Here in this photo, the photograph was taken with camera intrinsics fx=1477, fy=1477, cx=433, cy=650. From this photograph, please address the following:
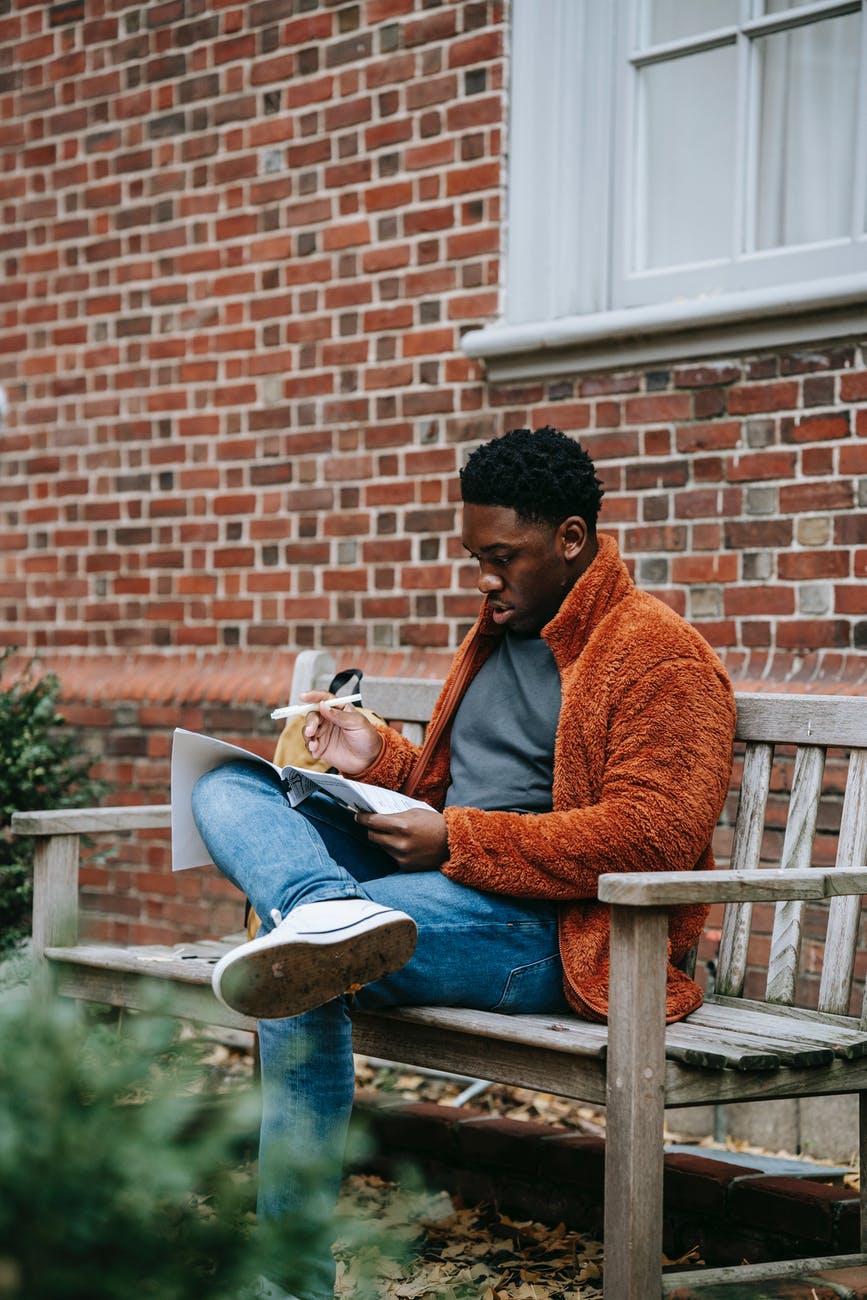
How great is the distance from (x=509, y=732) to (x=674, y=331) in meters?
1.49

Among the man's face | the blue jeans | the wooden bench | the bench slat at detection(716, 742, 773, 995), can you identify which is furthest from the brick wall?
the blue jeans

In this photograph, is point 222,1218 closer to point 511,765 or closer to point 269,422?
point 511,765

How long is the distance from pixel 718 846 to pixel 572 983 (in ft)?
4.61

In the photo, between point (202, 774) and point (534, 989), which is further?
point (202, 774)

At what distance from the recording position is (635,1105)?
2189 mm

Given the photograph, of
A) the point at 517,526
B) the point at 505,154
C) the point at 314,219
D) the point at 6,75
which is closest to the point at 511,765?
the point at 517,526

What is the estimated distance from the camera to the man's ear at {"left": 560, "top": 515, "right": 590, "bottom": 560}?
2.87 metres

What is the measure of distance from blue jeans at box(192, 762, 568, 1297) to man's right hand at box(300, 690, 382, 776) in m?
0.29

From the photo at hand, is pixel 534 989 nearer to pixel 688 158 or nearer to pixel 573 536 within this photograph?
pixel 573 536

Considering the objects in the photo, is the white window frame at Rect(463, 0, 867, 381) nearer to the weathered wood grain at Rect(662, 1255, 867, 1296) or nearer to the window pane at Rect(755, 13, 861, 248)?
the window pane at Rect(755, 13, 861, 248)

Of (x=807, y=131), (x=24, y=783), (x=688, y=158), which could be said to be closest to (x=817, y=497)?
(x=807, y=131)

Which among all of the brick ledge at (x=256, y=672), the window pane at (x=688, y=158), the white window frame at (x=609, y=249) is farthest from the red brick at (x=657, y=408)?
the brick ledge at (x=256, y=672)

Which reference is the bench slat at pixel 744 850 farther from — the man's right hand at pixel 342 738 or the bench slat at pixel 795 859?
the man's right hand at pixel 342 738

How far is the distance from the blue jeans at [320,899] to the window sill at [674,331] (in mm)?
1757
